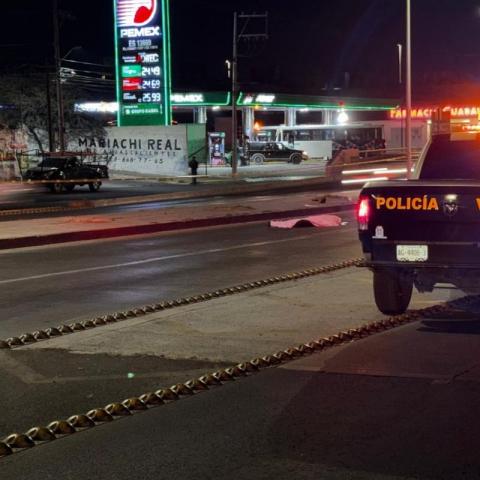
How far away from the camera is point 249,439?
16.3 ft

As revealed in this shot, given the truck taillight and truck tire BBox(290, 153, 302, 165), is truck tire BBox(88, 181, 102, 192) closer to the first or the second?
truck tire BBox(290, 153, 302, 165)

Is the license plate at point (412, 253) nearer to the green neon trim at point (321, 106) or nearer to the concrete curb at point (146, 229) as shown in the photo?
the concrete curb at point (146, 229)

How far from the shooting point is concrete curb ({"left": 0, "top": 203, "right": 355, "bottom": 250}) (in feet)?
52.4

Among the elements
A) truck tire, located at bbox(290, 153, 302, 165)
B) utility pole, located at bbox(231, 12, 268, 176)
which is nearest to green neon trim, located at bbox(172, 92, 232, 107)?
truck tire, located at bbox(290, 153, 302, 165)

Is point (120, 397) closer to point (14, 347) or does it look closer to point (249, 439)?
point (249, 439)

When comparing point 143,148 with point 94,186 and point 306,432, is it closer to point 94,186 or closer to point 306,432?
point 94,186

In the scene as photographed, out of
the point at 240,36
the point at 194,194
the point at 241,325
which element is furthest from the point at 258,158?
the point at 241,325

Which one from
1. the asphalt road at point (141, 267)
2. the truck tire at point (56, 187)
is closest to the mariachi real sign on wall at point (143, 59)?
the truck tire at point (56, 187)

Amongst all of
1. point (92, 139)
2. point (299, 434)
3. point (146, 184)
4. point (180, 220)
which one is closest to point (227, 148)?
point (92, 139)

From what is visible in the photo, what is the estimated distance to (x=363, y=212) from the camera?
26.1 feet

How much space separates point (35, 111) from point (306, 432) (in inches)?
1920

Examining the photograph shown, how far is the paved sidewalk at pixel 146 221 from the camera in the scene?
54.5 ft

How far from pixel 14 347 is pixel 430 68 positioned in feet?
391

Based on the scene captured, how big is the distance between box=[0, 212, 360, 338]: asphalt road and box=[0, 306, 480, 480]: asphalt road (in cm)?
329
